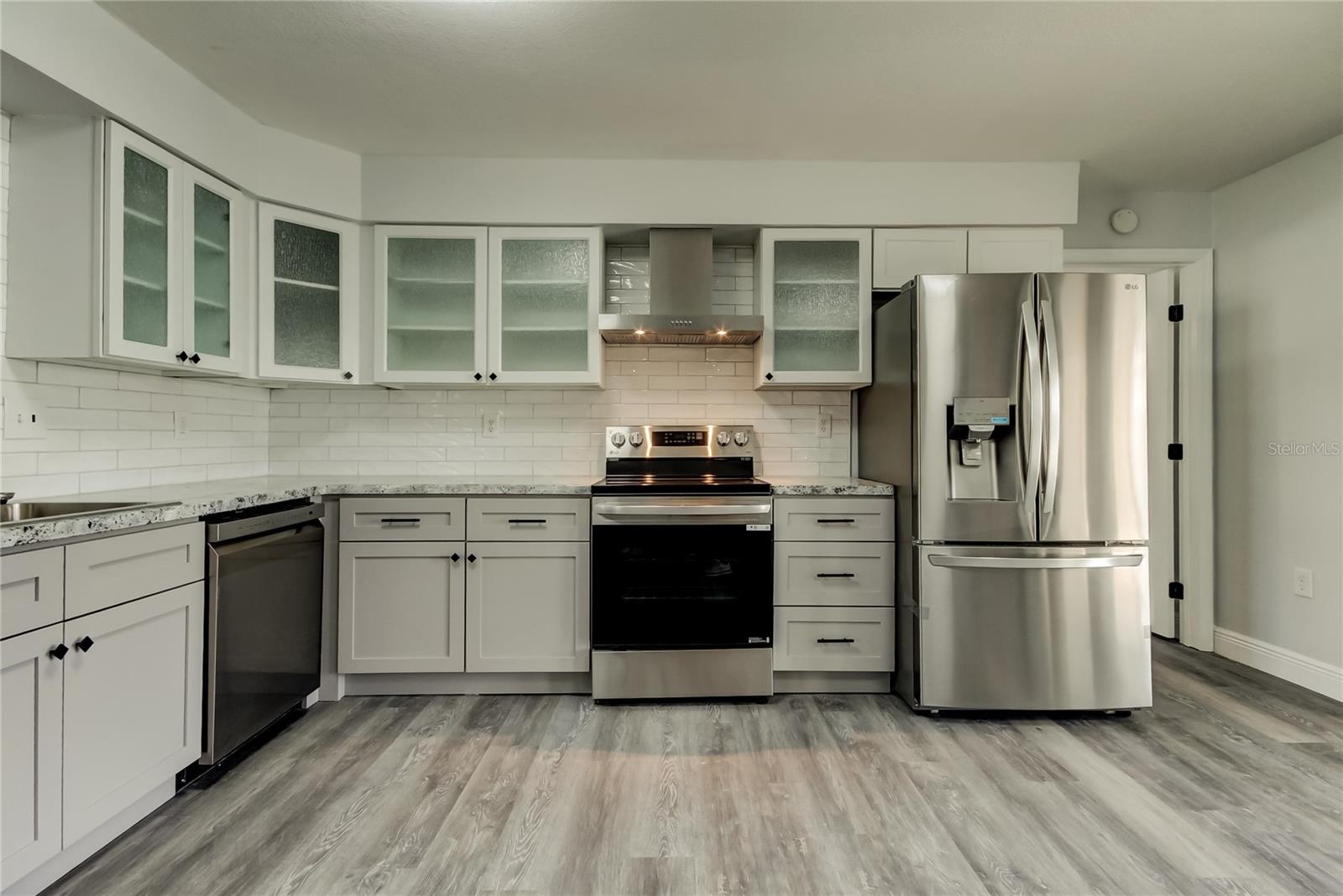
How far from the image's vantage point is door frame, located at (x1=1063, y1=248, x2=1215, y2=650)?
11.1 ft

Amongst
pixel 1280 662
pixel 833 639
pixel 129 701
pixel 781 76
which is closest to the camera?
pixel 129 701

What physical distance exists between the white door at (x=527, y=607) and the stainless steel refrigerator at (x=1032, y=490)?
1427mm

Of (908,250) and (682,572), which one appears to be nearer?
(682,572)

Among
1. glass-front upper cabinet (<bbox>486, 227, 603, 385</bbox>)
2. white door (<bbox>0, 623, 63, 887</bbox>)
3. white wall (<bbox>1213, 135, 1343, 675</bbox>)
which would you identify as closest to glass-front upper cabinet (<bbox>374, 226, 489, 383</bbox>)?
glass-front upper cabinet (<bbox>486, 227, 603, 385</bbox>)

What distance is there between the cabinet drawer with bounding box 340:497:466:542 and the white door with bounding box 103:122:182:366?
0.89 m

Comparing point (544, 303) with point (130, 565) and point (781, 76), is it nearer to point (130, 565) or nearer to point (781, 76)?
point (781, 76)

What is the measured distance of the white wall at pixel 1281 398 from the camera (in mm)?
2809

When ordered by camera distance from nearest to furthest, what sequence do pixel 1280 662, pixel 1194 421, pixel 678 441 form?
pixel 1280 662
pixel 678 441
pixel 1194 421

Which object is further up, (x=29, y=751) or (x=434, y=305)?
(x=434, y=305)

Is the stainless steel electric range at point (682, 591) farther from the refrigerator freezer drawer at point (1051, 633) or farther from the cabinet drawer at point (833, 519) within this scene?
the refrigerator freezer drawer at point (1051, 633)

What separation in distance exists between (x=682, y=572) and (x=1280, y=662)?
9.32 ft

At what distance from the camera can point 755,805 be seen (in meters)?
1.94

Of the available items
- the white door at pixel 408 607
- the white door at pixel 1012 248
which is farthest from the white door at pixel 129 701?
the white door at pixel 1012 248

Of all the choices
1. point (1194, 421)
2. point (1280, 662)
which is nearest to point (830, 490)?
point (1194, 421)
